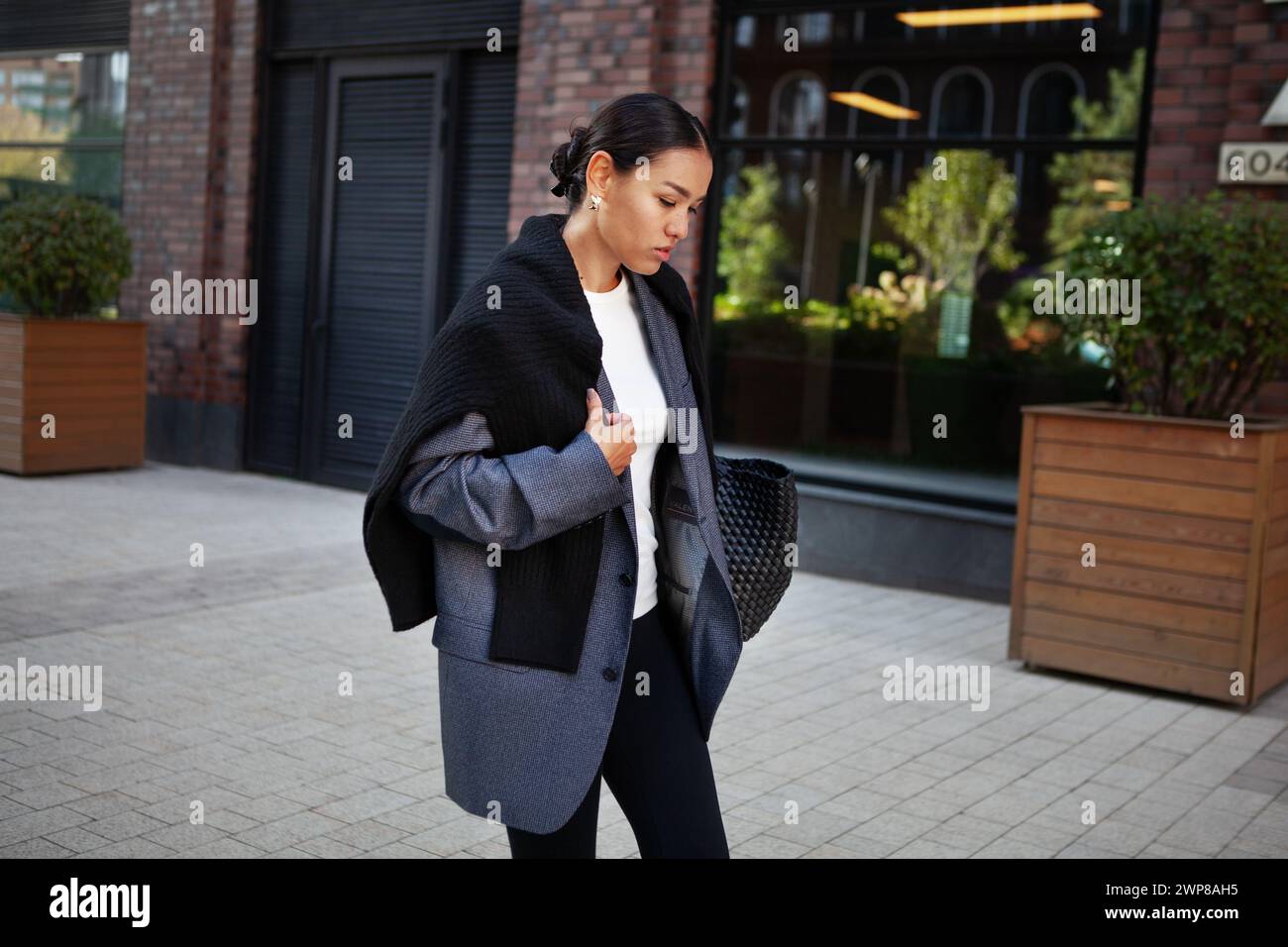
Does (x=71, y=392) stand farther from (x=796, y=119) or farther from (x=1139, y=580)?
(x=1139, y=580)

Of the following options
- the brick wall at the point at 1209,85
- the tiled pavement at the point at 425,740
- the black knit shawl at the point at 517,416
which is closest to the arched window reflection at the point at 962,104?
the brick wall at the point at 1209,85

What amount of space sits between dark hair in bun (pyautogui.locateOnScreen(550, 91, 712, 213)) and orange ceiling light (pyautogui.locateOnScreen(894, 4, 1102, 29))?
635 cm

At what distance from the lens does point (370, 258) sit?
11.2 m

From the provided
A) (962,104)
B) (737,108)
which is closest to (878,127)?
(962,104)

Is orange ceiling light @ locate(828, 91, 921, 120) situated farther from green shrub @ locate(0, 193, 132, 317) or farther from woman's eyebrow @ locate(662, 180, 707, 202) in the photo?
woman's eyebrow @ locate(662, 180, 707, 202)

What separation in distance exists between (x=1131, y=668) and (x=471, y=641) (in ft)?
15.7

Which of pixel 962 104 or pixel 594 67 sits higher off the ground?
pixel 594 67

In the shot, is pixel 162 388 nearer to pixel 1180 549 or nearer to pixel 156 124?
pixel 156 124

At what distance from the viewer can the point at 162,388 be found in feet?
40.4

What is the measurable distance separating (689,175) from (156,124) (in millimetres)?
10868

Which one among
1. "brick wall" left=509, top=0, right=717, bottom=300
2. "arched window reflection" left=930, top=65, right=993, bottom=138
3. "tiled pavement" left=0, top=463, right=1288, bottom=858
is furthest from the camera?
"brick wall" left=509, top=0, right=717, bottom=300

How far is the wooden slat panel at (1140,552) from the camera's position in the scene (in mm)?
6215

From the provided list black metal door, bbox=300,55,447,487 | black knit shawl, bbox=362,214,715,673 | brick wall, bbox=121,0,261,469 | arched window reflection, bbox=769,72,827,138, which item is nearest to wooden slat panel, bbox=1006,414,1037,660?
arched window reflection, bbox=769,72,827,138

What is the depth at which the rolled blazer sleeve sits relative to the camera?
2.34 metres
